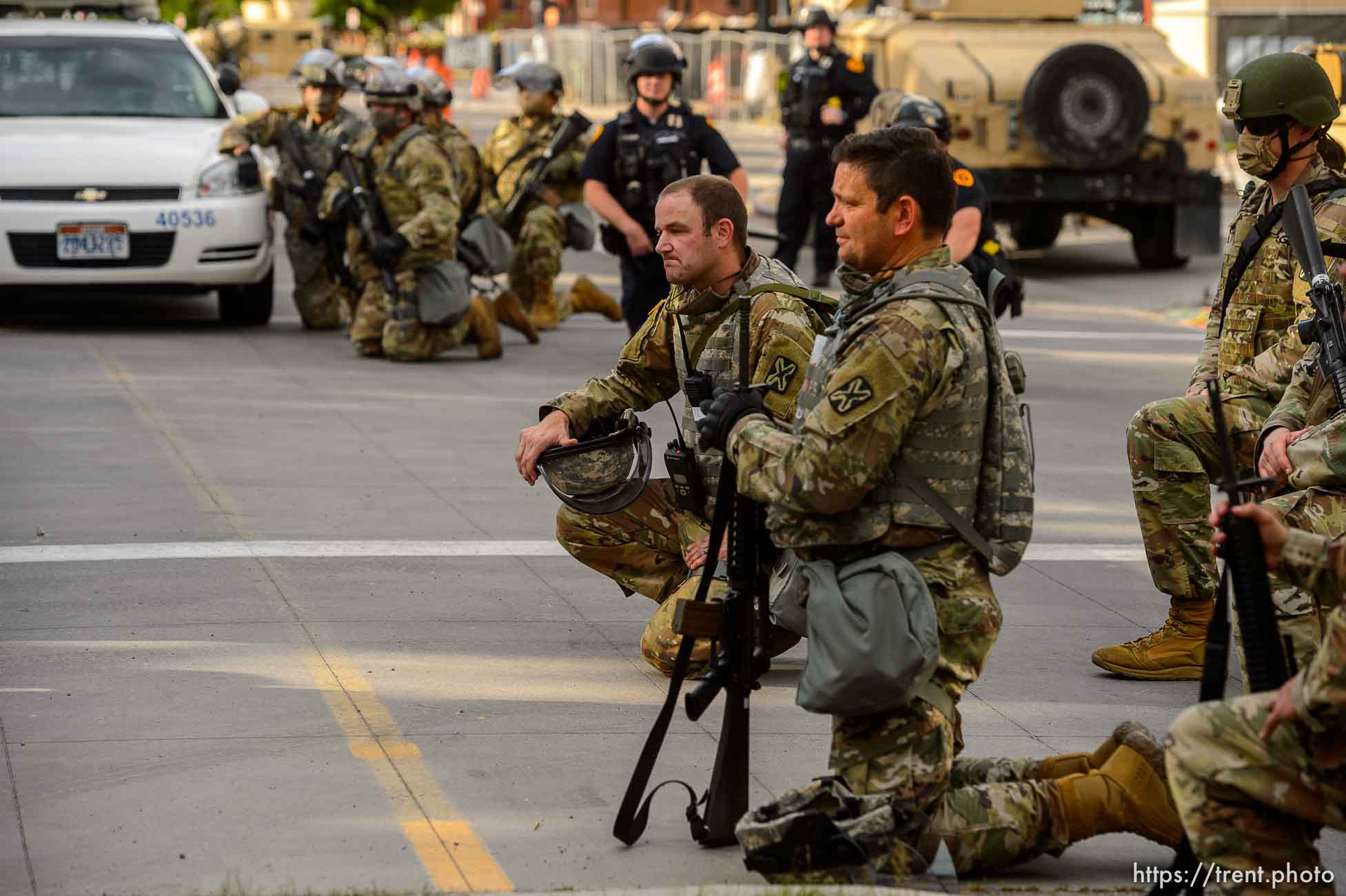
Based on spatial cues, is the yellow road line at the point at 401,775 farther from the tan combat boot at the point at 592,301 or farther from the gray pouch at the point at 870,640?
the tan combat boot at the point at 592,301

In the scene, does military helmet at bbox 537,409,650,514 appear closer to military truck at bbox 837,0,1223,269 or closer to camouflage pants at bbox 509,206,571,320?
camouflage pants at bbox 509,206,571,320

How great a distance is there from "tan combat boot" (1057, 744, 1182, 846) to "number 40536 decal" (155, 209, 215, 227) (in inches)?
369

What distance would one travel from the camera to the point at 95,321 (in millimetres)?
13531

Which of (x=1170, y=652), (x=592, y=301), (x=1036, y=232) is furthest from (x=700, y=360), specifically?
(x=1036, y=232)

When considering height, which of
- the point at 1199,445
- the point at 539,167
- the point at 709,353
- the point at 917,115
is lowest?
the point at 1199,445

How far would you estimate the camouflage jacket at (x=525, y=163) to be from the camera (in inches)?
541

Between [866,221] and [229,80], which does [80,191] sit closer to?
[229,80]

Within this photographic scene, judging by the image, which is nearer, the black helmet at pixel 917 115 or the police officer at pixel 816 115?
the black helmet at pixel 917 115

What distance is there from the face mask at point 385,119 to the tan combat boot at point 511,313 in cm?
160

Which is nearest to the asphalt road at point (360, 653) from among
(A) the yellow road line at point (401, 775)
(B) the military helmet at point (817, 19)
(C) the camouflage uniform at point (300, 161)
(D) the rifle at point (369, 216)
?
(A) the yellow road line at point (401, 775)

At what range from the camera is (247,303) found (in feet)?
44.3

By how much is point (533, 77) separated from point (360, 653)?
818cm

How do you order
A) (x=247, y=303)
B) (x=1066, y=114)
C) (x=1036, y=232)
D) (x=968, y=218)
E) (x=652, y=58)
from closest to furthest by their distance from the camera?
1. (x=968, y=218)
2. (x=652, y=58)
3. (x=247, y=303)
4. (x=1066, y=114)
5. (x=1036, y=232)

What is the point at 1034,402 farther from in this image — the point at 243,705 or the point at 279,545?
the point at 243,705
